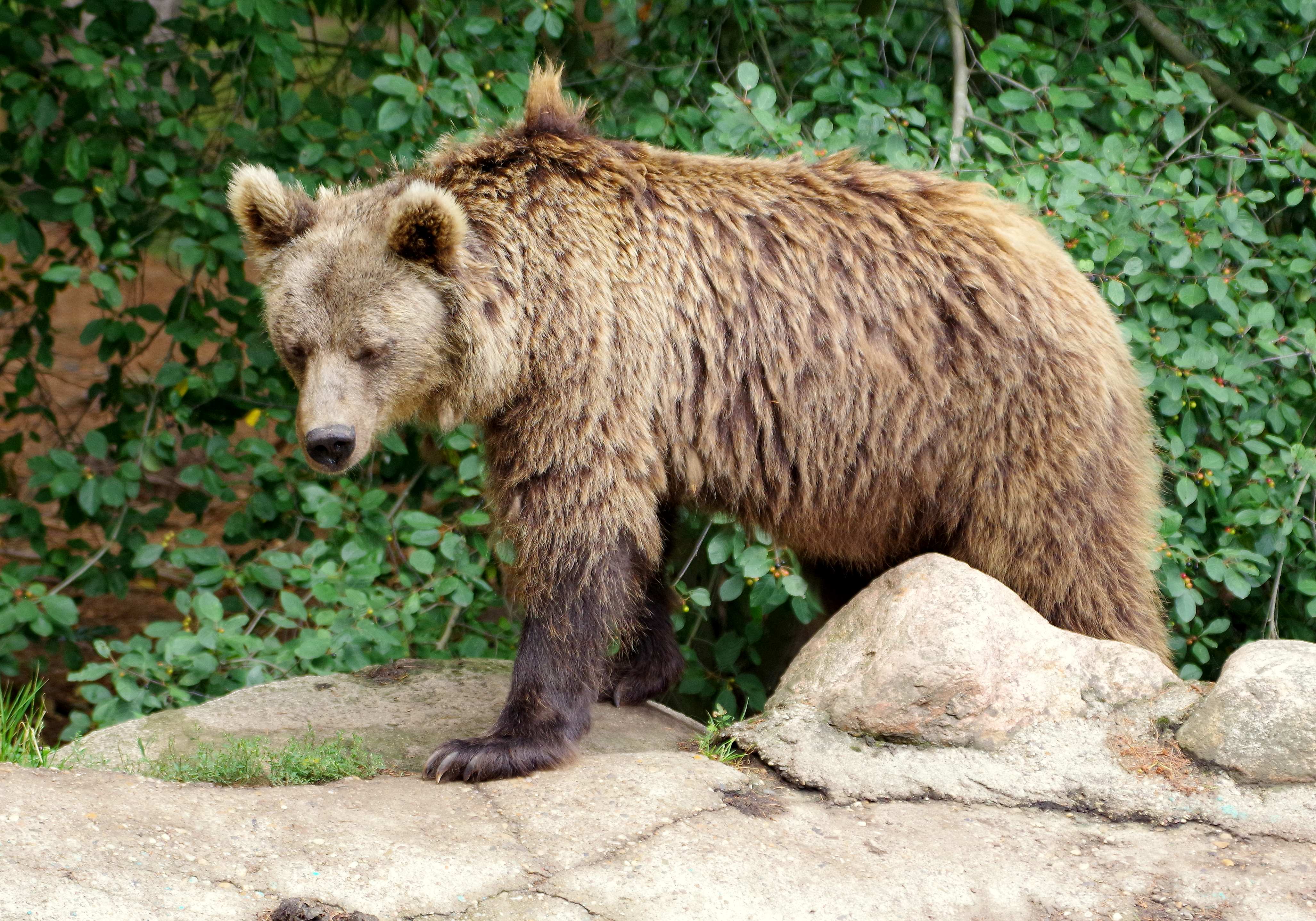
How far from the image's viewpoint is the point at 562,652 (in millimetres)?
4016

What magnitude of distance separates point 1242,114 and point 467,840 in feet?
16.2

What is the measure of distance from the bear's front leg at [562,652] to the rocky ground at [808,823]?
0.45 ft

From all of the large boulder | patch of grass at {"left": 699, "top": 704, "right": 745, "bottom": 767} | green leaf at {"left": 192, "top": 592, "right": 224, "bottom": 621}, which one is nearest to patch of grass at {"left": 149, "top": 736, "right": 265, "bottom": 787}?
green leaf at {"left": 192, "top": 592, "right": 224, "bottom": 621}

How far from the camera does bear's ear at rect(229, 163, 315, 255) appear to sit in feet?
13.4

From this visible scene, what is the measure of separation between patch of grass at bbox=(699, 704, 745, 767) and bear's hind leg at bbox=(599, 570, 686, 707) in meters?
0.64

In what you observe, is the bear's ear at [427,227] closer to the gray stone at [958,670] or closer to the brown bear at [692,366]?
the brown bear at [692,366]

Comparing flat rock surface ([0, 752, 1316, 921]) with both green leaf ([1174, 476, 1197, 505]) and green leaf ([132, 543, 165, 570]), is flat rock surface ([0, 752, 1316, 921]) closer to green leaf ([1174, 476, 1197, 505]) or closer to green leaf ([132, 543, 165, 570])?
green leaf ([1174, 476, 1197, 505])

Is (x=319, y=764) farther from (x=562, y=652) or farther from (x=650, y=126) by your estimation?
(x=650, y=126)

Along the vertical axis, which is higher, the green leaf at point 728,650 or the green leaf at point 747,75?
the green leaf at point 747,75

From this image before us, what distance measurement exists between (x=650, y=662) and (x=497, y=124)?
220 centimetres

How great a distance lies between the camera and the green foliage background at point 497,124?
5.00 meters

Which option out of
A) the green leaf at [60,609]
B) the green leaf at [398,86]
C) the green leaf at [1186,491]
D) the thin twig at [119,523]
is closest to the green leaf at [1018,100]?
the green leaf at [1186,491]

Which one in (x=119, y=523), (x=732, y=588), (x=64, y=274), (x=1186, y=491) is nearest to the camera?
(x=1186, y=491)

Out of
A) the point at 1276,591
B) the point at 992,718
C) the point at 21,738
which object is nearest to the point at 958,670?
the point at 992,718
